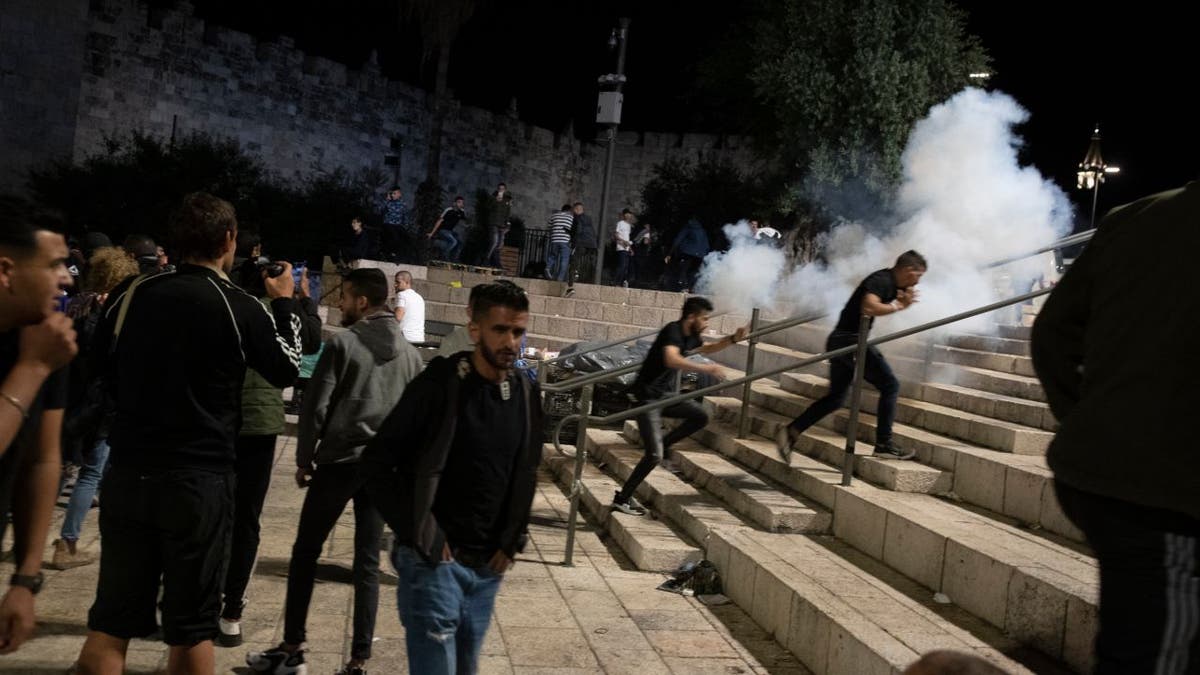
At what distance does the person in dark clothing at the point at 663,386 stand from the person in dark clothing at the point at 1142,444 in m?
4.89

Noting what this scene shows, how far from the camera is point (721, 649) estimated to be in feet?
15.4

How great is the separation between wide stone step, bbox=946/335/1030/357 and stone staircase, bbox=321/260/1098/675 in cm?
1

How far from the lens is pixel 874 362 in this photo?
271 inches

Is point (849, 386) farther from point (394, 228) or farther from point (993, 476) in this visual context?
point (394, 228)

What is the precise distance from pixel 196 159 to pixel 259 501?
1859 cm

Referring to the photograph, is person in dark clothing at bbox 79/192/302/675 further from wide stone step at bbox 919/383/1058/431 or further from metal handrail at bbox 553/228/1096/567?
wide stone step at bbox 919/383/1058/431

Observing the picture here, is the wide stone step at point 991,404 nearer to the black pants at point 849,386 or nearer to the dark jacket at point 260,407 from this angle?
the black pants at point 849,386

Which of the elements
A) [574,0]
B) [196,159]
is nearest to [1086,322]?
[196,159]

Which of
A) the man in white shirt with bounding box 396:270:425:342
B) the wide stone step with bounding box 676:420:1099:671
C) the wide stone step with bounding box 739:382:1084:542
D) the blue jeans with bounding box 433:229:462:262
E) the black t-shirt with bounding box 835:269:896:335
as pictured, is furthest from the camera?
the blue jeans with bounding box 433:229:462:262

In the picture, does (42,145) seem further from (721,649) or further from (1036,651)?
(1036,651)

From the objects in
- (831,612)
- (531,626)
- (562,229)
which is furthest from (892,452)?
(562,229)

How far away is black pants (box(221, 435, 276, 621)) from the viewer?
4246mm

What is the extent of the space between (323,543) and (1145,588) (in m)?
3.37

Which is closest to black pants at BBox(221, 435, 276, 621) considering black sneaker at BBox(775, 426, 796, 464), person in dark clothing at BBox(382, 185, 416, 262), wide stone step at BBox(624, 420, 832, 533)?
wide stone step at BBox(624, 420, 832, 533)
